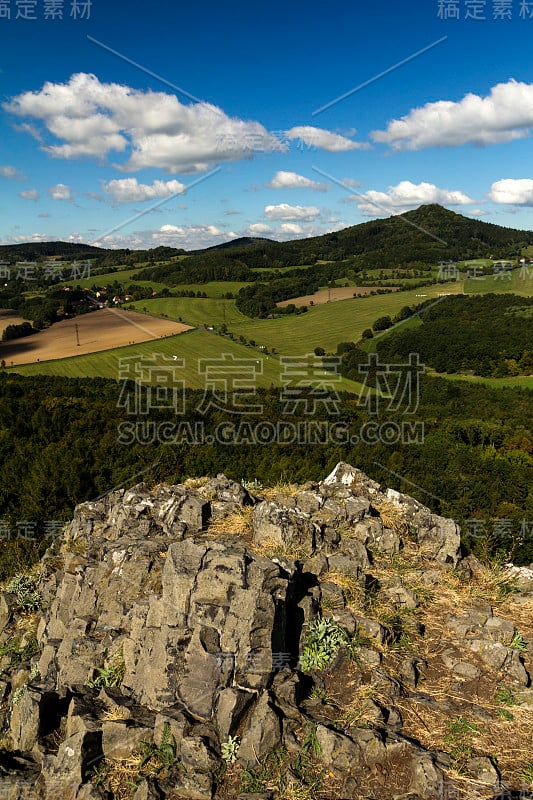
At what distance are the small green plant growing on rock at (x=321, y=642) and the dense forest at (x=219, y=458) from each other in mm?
8578

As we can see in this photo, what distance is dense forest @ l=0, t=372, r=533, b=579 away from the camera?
23891 mm

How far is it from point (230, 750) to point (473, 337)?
92974 millimetres

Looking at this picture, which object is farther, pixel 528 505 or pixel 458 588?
pixel 528 505

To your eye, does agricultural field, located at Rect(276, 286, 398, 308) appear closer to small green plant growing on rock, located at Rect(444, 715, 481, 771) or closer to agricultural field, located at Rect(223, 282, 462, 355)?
agricultural field, located at Rect(223, 282, 462, 355)

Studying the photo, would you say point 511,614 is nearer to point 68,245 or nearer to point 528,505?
point 528,505

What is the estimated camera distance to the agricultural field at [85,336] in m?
70.1

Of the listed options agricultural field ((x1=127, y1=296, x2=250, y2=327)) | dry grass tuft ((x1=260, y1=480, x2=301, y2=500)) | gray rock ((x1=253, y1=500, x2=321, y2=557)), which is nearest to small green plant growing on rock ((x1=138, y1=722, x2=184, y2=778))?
gray rock ((x1=253, y1=500, x2=321, y2=557))

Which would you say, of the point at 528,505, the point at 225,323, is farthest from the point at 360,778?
the point at 225,323

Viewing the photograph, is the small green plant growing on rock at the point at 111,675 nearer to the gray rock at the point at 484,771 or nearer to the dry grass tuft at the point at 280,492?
the dry grass tuft at the point at 280,492

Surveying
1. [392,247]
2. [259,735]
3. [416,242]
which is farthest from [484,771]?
[392,247]

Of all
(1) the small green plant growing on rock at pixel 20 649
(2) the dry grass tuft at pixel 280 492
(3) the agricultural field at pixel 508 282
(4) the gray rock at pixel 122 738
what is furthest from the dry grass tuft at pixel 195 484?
(3) the agricultural field at pixel 508 282

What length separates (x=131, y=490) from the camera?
12.8m

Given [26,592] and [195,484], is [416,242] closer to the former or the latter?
[195,484]

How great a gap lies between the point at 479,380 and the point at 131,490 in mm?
78047
